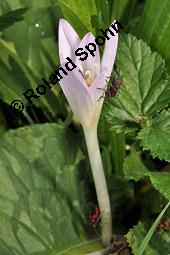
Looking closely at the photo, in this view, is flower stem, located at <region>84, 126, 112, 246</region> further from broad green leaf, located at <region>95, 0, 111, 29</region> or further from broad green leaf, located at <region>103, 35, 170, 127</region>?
broad green leaf, located at <region>95, 0, 111, 29</region>

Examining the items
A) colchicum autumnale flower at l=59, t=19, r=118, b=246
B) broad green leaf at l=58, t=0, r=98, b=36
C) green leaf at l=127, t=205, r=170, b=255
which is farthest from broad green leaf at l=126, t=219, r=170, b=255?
broad green leaf at l=58, t=0, r=98, b=36

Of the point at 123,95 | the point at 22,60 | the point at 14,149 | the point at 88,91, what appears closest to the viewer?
the point at 88,91

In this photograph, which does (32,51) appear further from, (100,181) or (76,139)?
(100,181)

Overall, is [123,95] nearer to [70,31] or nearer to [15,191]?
[70,31]

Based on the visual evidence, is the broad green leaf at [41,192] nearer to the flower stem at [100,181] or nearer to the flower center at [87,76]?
the flower stem at [100,181]

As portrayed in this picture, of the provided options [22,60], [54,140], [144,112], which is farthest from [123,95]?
[22,60]

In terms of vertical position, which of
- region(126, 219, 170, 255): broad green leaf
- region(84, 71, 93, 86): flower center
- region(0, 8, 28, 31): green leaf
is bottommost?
region(126, 219, 170, 255): broad green leaf

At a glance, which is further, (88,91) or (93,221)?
(93,221)
